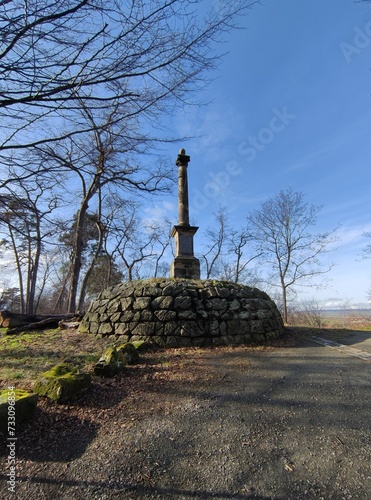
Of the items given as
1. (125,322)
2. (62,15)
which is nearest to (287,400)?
(125,322)

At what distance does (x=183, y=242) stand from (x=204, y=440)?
6.60m

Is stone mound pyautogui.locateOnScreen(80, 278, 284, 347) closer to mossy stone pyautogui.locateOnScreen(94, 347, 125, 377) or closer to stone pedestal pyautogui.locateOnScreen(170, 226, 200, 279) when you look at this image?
stone pedestal pyautogui.locateOnScreen(170, 226, 200, 279)

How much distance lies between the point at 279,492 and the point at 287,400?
4.72 ft

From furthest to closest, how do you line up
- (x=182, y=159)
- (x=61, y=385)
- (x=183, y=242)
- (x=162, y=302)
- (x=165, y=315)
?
(x=182, y=159), (x=183, y=242), (x=162, y=302), (x=165, y=315), (x=61, y=385)

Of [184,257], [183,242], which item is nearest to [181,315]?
[184,257]

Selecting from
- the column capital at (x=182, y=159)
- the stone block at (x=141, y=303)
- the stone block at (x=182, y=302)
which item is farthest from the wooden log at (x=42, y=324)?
the column capital at (x=182, y=159)

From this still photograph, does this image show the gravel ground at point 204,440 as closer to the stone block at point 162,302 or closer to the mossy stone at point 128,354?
the mossy stone at point 128,354

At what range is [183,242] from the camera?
8516 millimetres

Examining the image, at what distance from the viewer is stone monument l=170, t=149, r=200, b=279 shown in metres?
8.18

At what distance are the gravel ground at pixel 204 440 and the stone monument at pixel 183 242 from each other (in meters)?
4.52

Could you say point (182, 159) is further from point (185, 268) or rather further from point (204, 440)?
point (204, 440)

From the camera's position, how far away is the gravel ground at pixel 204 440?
169cm

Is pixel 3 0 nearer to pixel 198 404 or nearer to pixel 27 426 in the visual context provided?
pixel 27 426

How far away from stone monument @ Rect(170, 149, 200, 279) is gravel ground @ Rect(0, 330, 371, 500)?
4524 millimetres
